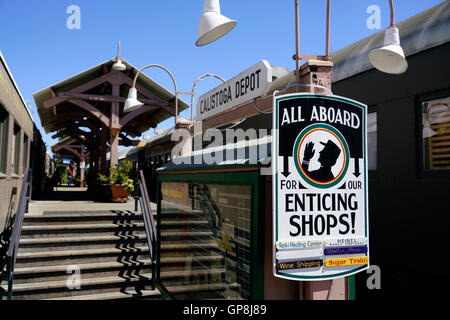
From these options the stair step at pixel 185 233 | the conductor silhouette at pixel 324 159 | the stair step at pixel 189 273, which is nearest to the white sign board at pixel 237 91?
the conductor silhouette at pixel 324 159

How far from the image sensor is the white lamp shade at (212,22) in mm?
3043

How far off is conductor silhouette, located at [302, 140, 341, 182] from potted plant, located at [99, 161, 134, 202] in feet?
27.9

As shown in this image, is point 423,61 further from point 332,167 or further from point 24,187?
point 24,187

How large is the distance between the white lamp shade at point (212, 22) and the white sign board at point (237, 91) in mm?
394

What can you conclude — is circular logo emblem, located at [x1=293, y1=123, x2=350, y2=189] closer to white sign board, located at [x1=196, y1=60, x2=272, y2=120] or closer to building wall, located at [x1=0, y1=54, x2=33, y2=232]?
white sign board, located at [x1=196, y1=60, x2=272, y2=120]

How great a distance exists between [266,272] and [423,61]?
393 cm

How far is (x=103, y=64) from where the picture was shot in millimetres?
11773

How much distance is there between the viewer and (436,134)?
16.6ft

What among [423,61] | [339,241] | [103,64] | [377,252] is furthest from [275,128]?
[103,64]

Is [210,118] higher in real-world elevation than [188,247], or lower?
higher

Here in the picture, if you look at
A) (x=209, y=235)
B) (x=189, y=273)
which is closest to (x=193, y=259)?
(x=189, y=273)

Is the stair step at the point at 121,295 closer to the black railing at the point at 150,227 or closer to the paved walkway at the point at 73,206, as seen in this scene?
the black railing at the point at 150,227

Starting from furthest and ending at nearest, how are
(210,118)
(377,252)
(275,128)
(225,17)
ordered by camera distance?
(377,252), (210,118), (225,17), (275,128)

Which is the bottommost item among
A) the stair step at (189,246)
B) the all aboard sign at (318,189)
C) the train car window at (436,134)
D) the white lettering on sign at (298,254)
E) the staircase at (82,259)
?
the staircase at (82,259)
